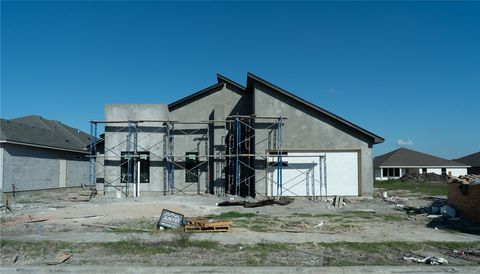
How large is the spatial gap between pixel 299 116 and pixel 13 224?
1541cm

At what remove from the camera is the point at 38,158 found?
1041 inches

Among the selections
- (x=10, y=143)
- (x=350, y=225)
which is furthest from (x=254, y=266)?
(x=10, y=143)

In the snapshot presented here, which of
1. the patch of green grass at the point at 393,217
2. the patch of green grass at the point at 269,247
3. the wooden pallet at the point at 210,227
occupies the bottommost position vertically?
the patch of green grass at the point at 393,217

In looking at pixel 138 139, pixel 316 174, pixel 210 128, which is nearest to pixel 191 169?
Answer: pixel 210 128

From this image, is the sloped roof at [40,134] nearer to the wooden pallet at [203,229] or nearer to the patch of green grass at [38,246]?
the patch of green grass at [38,246]

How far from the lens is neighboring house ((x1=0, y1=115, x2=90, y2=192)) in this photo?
23.3m

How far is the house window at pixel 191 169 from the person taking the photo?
24.9 metres

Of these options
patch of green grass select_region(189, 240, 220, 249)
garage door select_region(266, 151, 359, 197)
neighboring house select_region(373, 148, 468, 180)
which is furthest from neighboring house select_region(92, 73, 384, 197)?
neighboring house select_region(373, 148, 468, 180)

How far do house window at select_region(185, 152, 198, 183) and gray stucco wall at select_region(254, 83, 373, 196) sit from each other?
4.22m

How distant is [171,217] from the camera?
1197cm

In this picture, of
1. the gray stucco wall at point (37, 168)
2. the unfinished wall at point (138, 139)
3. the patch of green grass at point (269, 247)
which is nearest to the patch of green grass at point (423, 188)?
the unfinished wall at point (138, 139)

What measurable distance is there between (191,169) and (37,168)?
1026cm

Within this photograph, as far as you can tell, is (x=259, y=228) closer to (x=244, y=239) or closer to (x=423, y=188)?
(x=244, y=239)

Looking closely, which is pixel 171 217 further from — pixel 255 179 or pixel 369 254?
pixel 255 179
